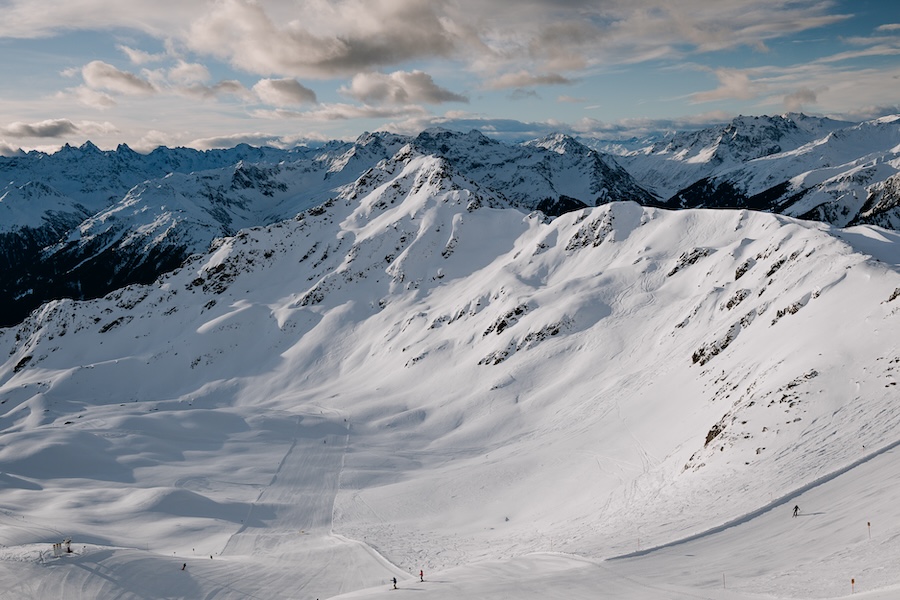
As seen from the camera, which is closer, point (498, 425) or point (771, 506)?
point (771, 506)

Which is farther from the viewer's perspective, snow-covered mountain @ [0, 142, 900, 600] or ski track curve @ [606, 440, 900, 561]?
snow-covered mountain @ [0, 142, 900, 600]

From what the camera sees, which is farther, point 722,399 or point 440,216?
point 440,216

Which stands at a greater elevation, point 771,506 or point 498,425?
point 771,506

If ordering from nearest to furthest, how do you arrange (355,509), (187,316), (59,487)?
(355,509), (59,487), (187,316)

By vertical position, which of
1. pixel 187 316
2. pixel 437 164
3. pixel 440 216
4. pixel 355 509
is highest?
pixel 437 164

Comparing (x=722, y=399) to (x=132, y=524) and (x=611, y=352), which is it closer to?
(x=611, y=352)

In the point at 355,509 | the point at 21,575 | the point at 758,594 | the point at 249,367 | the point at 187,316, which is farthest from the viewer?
the point at 187,316

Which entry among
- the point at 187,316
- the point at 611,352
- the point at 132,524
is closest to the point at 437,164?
the point at 187,316

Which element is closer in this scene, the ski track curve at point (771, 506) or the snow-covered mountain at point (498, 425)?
the ski track curve at point (771, 506)
